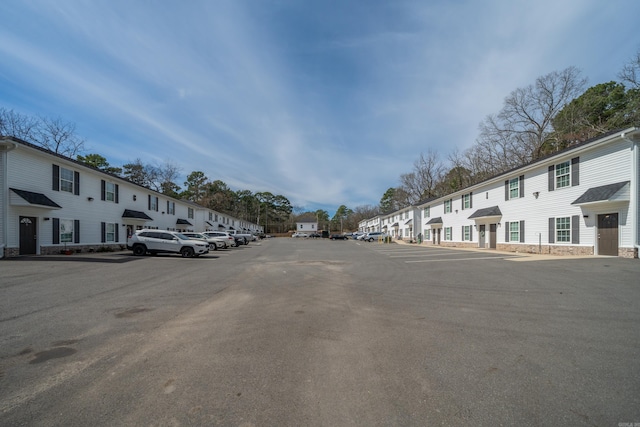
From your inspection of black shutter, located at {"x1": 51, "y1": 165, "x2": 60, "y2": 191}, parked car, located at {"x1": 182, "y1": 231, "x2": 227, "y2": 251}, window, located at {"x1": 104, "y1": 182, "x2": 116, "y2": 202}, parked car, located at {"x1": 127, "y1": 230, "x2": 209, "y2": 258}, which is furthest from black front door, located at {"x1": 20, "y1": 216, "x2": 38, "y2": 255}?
parked car, located at {"x1": 182, "y1": 231, "x2": 227, "y2": 251}

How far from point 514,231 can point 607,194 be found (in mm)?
7976

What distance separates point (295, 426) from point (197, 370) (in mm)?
1604

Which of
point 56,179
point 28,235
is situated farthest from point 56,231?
point 56,179

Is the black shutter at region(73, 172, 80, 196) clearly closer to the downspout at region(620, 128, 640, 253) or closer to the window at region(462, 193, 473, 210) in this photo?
the downspout at region(620, 128, 640, 253)

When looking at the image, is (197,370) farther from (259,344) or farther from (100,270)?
(100,270)

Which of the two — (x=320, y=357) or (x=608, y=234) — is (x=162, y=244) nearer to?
(x=320, y=357)

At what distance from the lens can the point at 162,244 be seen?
59.8 ft

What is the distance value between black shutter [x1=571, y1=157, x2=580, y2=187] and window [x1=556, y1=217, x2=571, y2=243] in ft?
6.81

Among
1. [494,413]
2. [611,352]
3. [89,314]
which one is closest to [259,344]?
[494,413]

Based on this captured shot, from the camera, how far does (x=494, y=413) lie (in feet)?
8.71

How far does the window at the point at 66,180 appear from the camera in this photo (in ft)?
60.7

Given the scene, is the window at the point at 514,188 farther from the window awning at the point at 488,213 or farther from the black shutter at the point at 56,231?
the black shutter at the point at 56,231

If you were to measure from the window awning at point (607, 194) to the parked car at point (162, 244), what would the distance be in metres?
21.3

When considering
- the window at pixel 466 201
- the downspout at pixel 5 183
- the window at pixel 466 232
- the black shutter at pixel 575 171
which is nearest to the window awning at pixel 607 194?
the black shutter at pixel 575 171
